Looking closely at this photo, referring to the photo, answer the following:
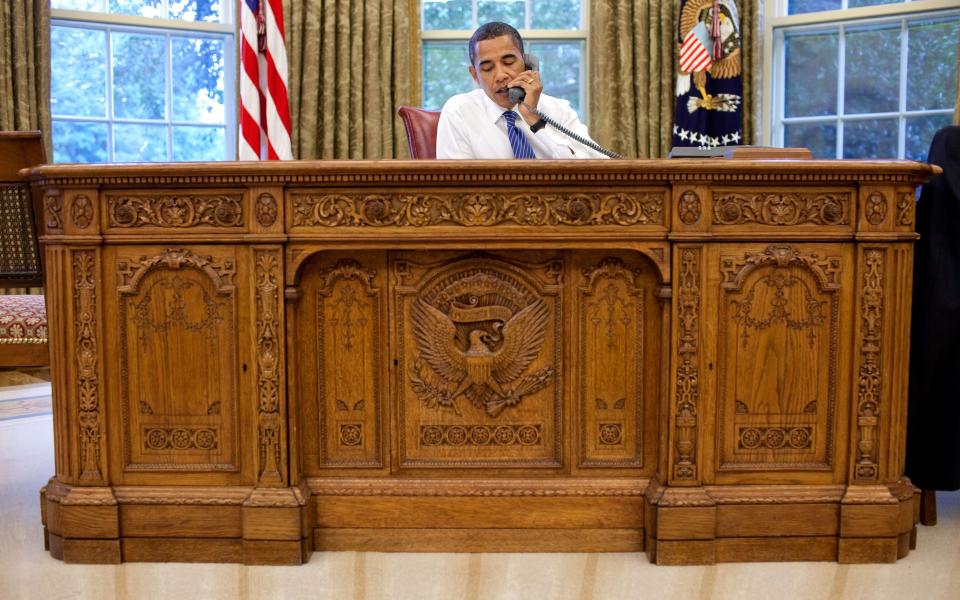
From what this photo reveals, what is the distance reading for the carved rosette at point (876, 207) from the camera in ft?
6.40

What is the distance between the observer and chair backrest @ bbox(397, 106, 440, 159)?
296cm

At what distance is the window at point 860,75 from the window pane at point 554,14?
1.09 meters

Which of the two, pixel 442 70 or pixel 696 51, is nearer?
pixel 696 51

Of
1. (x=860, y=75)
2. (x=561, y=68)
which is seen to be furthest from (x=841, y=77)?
(x=561, y=68)

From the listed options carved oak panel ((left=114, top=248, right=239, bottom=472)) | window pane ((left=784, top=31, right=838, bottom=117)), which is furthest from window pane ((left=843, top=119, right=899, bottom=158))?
carved oak panel ((left=114, top=248, right=239, bottom=472))

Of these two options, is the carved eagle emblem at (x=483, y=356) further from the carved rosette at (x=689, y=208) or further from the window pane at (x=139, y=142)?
the window pane at (x=139, y=142)

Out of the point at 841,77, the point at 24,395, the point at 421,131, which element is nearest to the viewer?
the point at 421,131

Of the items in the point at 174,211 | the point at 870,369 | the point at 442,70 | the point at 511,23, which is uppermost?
the point at 511,23

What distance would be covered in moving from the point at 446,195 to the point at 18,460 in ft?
6.59

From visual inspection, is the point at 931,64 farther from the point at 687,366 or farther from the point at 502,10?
the point at 687,366

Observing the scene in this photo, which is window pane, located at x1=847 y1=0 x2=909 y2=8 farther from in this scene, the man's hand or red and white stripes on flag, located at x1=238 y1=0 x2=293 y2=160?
red and white stripes on flag, located at x1=238 y1=0 x2=293 y2=160

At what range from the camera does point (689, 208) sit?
6.44 feet

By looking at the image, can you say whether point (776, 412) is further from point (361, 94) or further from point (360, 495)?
point (361, 94)

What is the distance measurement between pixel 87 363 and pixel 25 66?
2.97 meters
